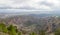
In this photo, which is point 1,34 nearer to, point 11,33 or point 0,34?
point 0,34

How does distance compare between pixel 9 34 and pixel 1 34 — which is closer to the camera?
pixel 1 34

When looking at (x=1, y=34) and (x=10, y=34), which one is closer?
(x=1, y=34)

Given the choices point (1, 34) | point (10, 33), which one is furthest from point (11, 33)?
point (1, 34)

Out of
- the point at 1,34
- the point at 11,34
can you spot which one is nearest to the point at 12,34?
the point at 11,34

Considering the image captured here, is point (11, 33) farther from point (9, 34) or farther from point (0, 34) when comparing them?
point (0, 34)

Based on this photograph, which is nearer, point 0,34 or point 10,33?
point 0,34

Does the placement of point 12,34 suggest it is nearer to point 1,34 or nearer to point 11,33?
point 11,33
